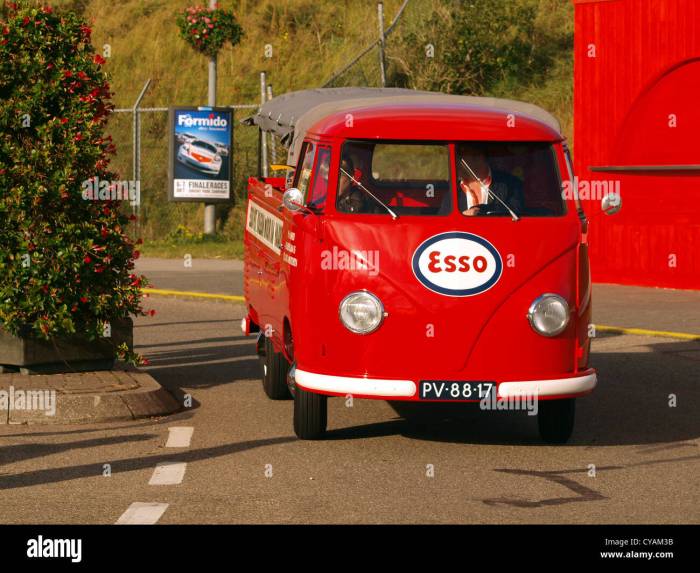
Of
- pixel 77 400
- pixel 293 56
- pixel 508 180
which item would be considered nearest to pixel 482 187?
pixel 508 180

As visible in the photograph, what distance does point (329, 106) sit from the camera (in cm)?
1205

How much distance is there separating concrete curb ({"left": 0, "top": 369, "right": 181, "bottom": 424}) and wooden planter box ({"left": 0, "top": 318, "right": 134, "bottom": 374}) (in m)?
→ 0.17

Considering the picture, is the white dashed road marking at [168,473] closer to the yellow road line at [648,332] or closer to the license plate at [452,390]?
the license plate at [452,390]

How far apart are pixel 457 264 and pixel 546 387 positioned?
3.40 ft

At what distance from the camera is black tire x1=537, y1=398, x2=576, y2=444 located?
1062cm

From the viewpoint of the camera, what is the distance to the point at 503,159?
10594 mm

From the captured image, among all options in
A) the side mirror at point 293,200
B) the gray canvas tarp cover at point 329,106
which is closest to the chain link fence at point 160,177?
the gray canvas tarp cover at point 329,106

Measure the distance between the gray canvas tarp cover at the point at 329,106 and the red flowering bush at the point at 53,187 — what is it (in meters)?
1.78

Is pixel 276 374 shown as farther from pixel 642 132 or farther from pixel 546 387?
pixel 642 132

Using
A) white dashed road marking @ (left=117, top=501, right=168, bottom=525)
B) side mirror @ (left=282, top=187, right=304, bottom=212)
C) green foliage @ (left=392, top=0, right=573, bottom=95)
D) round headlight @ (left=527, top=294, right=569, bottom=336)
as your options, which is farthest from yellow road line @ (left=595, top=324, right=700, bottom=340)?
green foliage @ (left=392, top=0, right=573, bottom=95)

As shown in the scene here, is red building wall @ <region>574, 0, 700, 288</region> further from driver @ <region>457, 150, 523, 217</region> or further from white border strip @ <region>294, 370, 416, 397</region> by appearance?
white border strip @ <region>294, 370, 416, 397</region>

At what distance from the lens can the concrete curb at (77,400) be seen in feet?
37.1

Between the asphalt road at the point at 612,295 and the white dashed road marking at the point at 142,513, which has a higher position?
the white dashed road marking at the point at 142,513
